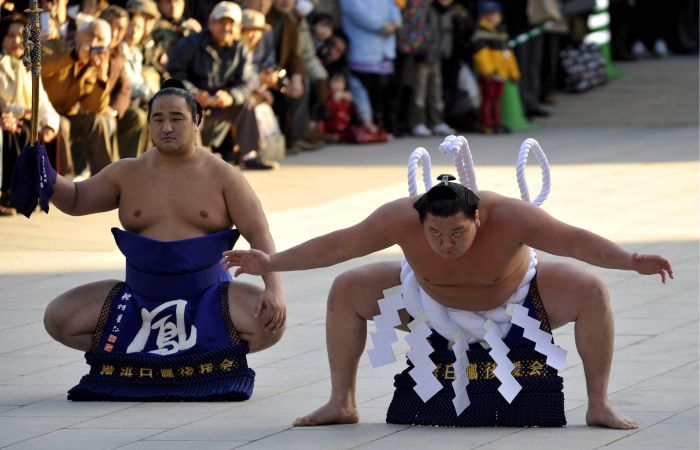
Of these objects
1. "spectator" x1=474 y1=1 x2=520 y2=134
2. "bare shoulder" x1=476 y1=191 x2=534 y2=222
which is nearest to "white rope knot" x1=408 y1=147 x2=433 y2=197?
"bare shoulder" x1=476 y1=191 x2=534 y2=222

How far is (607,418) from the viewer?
4.57 meters

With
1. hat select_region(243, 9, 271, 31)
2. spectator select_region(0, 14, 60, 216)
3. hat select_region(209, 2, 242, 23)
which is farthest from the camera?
hat select_region(243, 9, 271, 31)

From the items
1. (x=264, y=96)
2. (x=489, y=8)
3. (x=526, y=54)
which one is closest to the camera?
(x=264, y=96)

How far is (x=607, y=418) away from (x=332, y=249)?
913 millimetres

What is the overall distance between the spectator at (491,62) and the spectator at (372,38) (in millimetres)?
1131

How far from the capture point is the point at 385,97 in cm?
1464

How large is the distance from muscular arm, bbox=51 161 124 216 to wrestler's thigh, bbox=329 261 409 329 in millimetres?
1025

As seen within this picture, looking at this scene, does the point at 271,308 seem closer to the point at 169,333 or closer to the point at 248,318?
the point at 248,318

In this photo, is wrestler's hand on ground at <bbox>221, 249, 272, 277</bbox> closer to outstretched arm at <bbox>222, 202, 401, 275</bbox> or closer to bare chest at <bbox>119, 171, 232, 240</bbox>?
outstretched arm at <bbox>222, 202, 401, 275</bbox>

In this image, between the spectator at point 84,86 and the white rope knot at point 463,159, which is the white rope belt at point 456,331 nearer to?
the white rope knot at point 463,159

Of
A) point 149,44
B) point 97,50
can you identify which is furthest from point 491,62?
point 97,50

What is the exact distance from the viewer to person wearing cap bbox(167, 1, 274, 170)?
10992 millimetres

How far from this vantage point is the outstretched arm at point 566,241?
4.41 meters

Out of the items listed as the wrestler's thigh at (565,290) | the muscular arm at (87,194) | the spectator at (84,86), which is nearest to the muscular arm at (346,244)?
the wrestler's thigh at (565,290)
